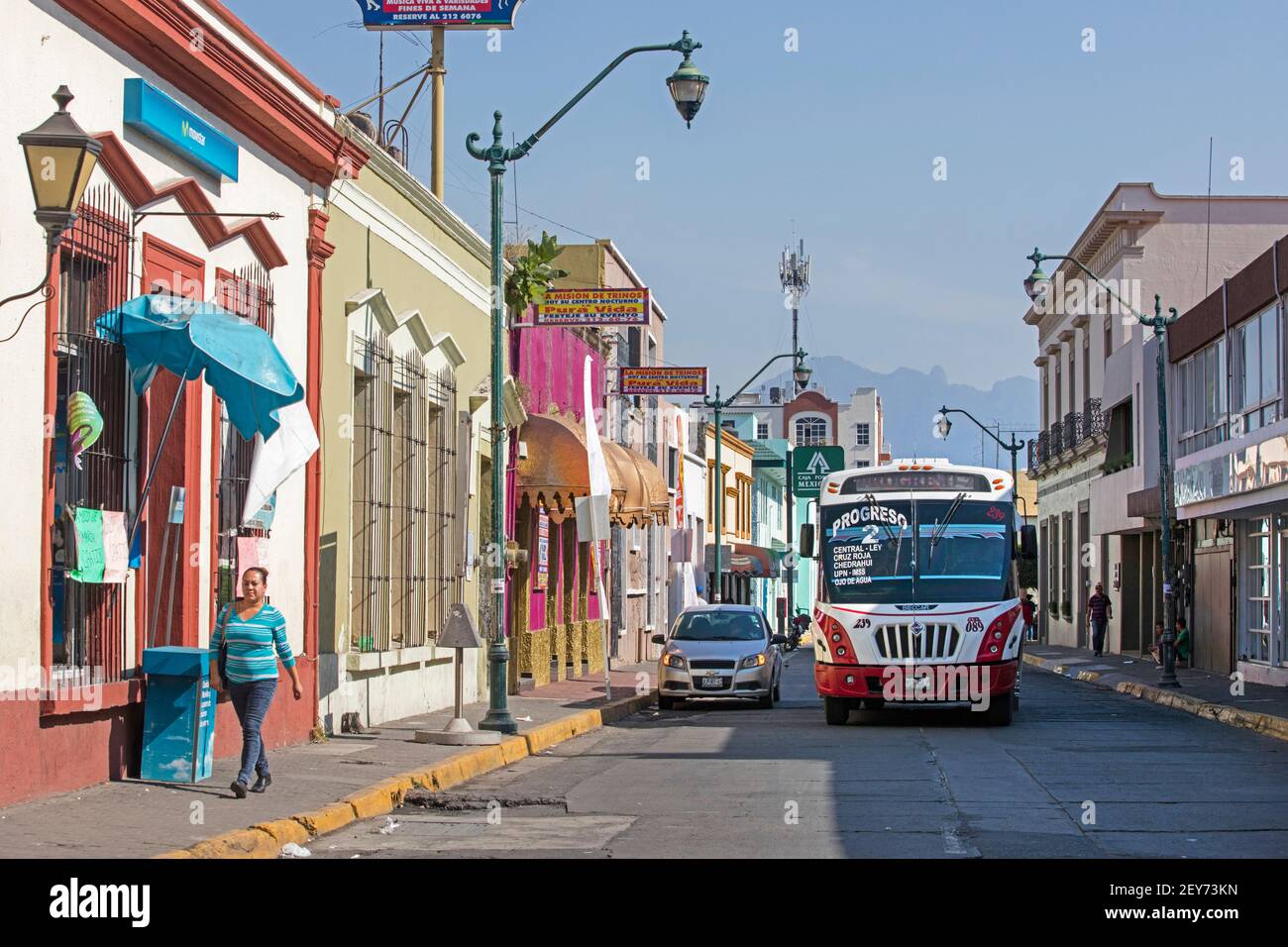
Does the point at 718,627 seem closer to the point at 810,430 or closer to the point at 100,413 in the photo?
the point at 100,413

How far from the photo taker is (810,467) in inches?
2227

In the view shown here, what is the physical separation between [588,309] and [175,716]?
12969 mm

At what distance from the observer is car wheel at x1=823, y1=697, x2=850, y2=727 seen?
21.3m

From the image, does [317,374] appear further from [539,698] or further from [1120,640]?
[1120,640]

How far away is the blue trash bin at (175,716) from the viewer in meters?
12.9

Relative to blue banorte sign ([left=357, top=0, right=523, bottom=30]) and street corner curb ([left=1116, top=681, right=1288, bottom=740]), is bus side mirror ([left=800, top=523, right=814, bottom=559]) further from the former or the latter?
blue banorte sign ([left=357, top=0, right=523, bottom=30])

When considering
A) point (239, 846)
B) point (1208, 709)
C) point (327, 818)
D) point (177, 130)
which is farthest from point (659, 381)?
point (239, 846)

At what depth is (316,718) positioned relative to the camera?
671 inches

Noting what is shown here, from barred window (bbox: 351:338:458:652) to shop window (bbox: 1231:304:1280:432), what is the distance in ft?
45.3

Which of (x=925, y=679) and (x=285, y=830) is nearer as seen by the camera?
(x=285, y=830)

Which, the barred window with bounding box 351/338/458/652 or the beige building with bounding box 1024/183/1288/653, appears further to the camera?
the beige building with bounding box 1024/183/1288/653

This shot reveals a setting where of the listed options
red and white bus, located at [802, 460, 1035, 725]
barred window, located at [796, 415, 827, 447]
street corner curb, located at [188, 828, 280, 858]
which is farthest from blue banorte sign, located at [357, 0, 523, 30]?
barred window, located at [796, 415, 827, 447]

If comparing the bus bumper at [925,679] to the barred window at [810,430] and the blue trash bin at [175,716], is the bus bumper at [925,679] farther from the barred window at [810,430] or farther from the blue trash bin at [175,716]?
the barred window at [810,430]
